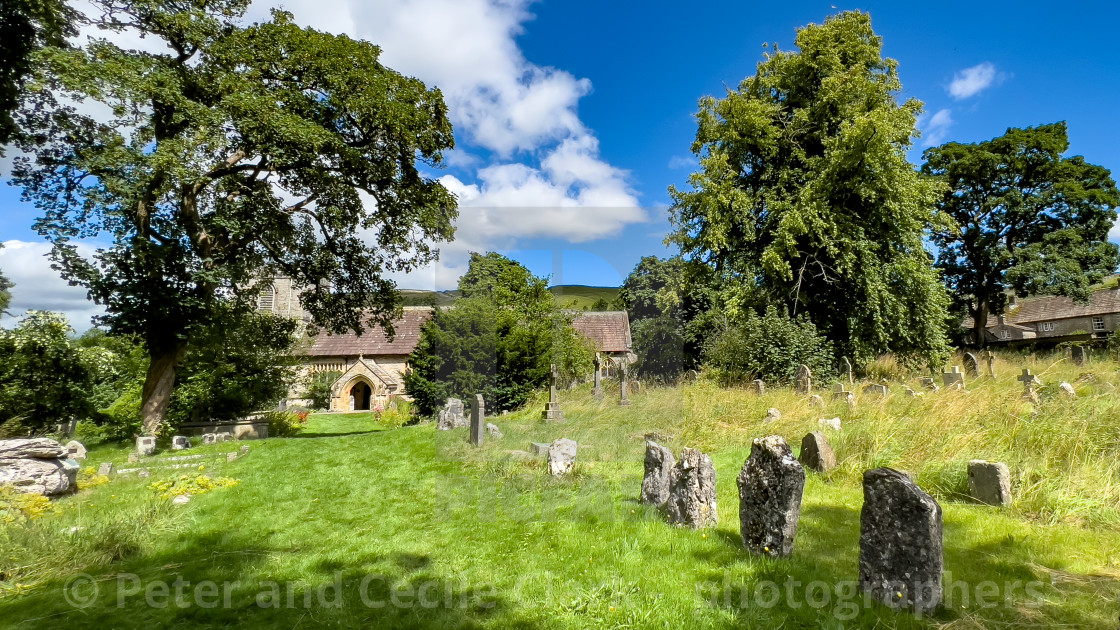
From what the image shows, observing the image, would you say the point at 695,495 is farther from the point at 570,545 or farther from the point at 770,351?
the point at 770,351

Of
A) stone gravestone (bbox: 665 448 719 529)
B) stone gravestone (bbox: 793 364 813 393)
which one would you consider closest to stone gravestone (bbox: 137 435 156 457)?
stone gravestone (bbox: 665 448 719 529)

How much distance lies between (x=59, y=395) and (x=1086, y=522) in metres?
23.2

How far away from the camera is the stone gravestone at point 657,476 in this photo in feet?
21.6

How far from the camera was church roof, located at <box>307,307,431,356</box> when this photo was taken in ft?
111

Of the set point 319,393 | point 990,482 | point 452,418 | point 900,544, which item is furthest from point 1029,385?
point 319,393

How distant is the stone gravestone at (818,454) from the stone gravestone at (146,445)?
1462 centimetres

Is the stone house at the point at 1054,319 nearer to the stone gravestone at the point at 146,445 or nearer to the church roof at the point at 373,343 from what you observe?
the church roof at the point at 373,343

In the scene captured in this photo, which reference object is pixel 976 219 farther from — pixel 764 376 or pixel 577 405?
pixel 577 405

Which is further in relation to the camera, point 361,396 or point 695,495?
point 361,396

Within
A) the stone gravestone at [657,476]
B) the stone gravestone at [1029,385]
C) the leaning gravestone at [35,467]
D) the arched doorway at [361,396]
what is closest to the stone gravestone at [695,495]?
the stone gravestone at [657,476]

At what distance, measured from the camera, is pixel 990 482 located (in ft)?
19.4

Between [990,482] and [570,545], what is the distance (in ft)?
16.5

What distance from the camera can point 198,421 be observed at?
17.0m

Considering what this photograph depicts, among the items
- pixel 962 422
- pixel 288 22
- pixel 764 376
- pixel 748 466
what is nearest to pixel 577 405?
pixel 764 376
